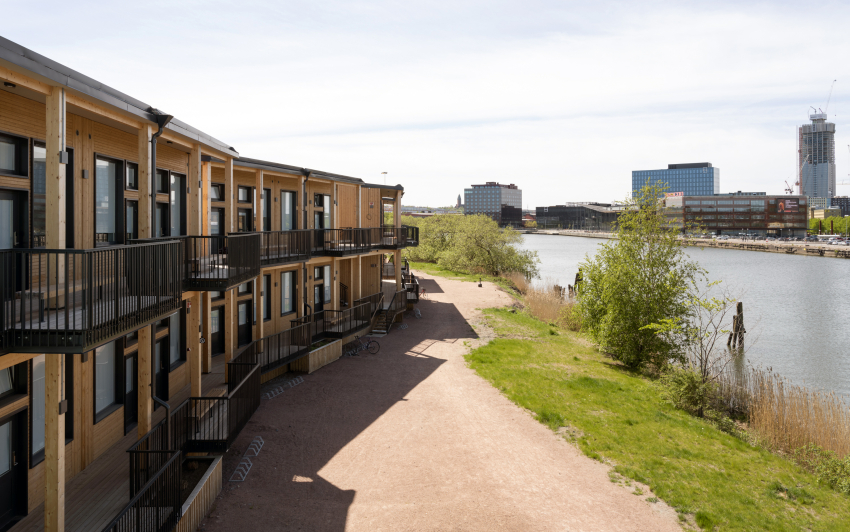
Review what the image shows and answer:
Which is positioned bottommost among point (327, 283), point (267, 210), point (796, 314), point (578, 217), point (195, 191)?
point (796, 314)

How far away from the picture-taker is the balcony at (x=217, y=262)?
11188 mm

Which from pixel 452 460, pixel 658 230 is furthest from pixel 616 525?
pixel 658 230

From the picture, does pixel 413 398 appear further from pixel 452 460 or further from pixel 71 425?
pixel 71 425

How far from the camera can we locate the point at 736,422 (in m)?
16.5

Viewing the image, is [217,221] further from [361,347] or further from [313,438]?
[313,438]

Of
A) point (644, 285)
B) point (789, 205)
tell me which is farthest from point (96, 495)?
point (789, 205)

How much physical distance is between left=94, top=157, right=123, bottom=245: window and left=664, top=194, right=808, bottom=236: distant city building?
137028 mm

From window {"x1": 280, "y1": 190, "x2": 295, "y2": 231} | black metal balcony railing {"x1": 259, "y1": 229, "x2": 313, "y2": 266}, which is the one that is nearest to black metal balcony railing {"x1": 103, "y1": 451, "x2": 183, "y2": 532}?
black metal balcony railing {"x1": 259, "y1": 229, "x2": 313, "y2": 266}

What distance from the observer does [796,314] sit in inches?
1414

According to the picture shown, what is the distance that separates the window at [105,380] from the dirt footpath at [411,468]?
2716 millimetres

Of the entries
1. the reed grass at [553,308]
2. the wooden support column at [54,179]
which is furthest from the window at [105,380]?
A: the reed grass at [553,308]

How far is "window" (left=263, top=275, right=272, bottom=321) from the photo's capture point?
18938mm

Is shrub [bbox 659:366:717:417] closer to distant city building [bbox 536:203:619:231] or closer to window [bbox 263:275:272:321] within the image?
window [bbox 263:275:272:321]

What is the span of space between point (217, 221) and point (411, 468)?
1103 cm
